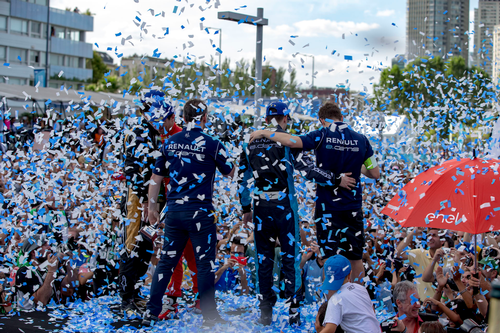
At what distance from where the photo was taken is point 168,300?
5.04 meters

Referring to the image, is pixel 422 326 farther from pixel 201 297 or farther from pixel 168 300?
pixel 168 300

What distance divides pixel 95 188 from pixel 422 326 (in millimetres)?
4783

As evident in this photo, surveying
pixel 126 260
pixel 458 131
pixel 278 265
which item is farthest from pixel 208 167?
pixel 458 131

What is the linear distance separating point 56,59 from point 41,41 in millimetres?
4142

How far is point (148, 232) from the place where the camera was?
4996 millimetres

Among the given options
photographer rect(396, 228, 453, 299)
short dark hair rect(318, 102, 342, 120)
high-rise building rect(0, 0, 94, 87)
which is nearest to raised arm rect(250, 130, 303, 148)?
short dark hair rect(318, 102, 342, 120)

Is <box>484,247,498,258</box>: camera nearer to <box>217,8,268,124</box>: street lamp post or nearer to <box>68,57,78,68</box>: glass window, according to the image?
<box>217,8,268,124</box>: street lamp post

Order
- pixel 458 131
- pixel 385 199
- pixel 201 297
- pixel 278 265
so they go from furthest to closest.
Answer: pixel 458 131
pixel 385 199
pixel 278 265
pixel 201 297

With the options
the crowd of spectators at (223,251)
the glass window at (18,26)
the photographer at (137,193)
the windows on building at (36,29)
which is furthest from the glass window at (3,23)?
the photographer at (137,193)

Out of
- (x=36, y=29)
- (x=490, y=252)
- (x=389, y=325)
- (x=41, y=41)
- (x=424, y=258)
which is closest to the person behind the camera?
(x=389, y=325)

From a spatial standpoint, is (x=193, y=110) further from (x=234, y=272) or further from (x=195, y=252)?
(x=234, y=272)

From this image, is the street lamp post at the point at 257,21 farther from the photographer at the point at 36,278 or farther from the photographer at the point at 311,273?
the photographer at the point at 36,278

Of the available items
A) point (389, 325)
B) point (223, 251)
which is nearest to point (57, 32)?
point (223, 251)

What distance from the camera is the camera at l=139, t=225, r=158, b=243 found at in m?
4.98
